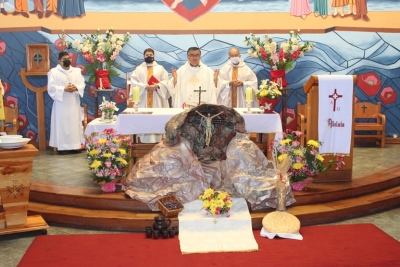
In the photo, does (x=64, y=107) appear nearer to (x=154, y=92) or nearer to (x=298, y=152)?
(x=154, y=92)

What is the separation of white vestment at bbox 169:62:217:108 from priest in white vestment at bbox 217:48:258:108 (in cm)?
30

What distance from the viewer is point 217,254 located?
550 centimetres

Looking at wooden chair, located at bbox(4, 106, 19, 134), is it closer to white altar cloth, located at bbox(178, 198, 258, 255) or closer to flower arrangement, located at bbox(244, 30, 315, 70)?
flower arrangement, located at bbox(244, 30, 315, 70)

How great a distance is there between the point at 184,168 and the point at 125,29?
489 centimetres

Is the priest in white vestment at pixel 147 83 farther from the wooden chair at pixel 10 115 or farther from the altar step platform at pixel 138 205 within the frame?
the altar step platform at pixel 138 205

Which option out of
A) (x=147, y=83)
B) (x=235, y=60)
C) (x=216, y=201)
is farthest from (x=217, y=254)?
(x=235, y=60)

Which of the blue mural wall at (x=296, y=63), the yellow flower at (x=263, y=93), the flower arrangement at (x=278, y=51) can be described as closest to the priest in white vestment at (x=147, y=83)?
the blue mural wall at (x=296, y=63)

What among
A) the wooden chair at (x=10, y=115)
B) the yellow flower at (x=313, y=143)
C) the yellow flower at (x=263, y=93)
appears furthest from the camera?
the wooden chair at (x=10, y=115)

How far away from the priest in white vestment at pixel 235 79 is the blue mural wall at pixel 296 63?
58 centimetres

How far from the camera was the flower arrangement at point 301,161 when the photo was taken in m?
6.89

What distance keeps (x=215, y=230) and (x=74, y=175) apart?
279 centimetres

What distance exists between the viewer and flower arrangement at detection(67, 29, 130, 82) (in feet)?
33.2

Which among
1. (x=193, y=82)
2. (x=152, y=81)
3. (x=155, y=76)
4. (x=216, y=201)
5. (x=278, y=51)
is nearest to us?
(x=216, y=201)

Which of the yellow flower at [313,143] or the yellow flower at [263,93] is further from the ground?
the yellow flower at [263,93]
